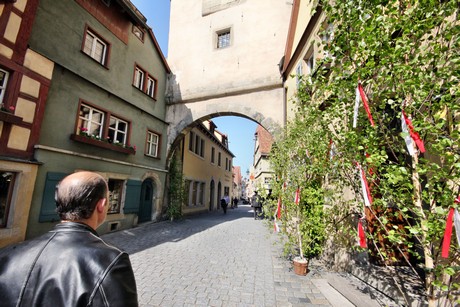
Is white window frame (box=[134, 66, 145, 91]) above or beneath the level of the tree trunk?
above

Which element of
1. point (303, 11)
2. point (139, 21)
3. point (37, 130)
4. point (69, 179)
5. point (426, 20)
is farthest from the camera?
point (139, 21)

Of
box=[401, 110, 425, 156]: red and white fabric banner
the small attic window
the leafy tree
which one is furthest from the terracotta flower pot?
the small attic window

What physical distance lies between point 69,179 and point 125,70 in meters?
10.3

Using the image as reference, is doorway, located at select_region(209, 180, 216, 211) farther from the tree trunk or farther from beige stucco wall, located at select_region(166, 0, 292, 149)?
the tree trunk

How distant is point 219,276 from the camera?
479cm

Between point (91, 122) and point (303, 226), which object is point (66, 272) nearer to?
point (303, 226)

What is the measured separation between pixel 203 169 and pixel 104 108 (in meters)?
11.0

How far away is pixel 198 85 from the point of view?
12789 mm

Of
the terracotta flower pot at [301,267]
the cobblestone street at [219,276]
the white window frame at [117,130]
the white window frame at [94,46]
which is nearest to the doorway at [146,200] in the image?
the white window frame at [117,130]

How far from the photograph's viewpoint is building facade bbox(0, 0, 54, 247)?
5688 millimetres

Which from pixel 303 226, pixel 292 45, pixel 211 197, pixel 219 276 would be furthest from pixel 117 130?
pixel 211 197

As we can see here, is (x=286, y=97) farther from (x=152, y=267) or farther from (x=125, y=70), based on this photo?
(x=152, y=267)

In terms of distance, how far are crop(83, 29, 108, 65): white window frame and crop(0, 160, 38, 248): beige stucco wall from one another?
15.6ft

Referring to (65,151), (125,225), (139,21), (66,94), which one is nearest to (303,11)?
(139,21)
